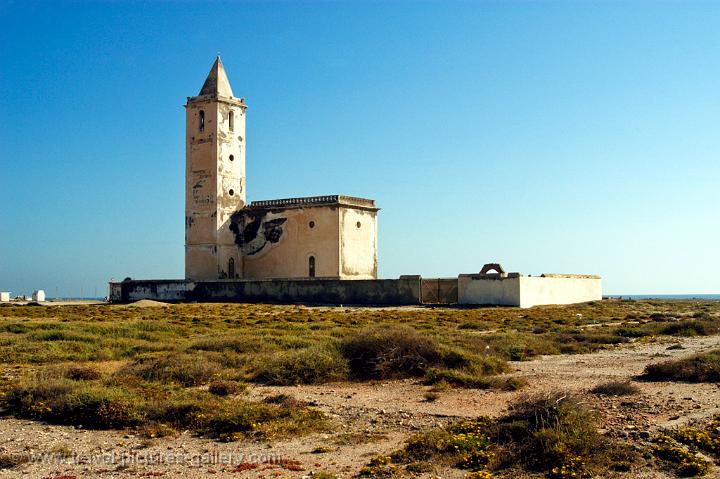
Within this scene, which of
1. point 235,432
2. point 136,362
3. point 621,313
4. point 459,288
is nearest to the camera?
point 235,432

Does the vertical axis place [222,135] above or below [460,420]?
above

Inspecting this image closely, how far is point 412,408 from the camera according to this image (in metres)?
11.3

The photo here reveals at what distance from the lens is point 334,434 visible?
982 centimetres

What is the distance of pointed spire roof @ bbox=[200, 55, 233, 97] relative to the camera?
52122 mm

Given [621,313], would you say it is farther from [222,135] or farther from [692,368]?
[222,135]

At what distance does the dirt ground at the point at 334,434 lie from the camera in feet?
27.3

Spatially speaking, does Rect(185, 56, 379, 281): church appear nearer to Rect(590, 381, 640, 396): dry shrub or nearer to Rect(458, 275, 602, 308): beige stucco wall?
Rect(458, 275, 602, 308): beige stucco wall

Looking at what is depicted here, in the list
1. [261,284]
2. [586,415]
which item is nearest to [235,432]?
[586,415]

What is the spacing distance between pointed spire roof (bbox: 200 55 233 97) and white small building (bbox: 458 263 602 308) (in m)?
23.2

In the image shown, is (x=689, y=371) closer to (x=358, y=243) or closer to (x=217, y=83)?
(x=358, y=243)

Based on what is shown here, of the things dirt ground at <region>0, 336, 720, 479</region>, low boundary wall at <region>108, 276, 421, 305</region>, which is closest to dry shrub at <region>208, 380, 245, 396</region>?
dirt ground at <region>0, 336, 720, 479</region>

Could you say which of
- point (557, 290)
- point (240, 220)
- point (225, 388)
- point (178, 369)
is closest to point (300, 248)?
point (240, 220)

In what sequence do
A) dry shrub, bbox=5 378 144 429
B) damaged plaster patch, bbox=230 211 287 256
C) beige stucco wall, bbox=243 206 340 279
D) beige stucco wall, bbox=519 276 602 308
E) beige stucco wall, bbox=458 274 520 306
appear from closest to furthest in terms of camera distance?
dry shrub, bbox=5 378 144 429, beige stucco wall, bbox=458 274 520 306, beige stucco wall, bbox=519 276 602 308, beige stucco wall, bbox=243 206 340 279, damaged plaster patch, bbox=230 211 287 256

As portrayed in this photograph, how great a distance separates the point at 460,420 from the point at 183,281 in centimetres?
4118
